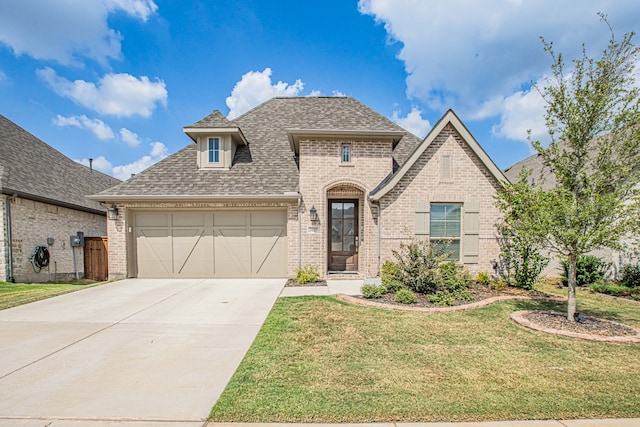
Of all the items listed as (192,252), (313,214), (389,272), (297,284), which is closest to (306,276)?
(297,284)

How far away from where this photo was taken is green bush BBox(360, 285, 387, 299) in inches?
295

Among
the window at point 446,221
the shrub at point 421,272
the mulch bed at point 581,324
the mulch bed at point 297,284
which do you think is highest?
the window at point 446,221

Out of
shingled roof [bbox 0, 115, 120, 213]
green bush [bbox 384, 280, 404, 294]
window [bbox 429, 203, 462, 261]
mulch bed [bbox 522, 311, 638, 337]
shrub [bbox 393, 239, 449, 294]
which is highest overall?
shingled roof [bbox 0, 115, 120, 213]

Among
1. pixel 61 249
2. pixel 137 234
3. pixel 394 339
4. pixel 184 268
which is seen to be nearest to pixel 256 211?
pixel 184 268

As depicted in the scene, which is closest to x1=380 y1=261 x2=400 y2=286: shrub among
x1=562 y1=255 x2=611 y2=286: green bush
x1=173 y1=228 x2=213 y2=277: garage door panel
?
x1=173 y1=228 x2=213 y2=277: garage door panel

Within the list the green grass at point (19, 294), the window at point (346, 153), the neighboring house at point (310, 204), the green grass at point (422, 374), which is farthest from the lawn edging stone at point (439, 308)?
the green grass at point (19, 294)

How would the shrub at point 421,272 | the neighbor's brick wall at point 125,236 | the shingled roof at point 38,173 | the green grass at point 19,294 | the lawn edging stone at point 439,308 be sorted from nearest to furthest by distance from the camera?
the lawn edging stone at point 439,308
the green grass at point 19,294
the shrub at point 421,272
the neighbor's brick wall at point 125,236
the shingled roof at point 38,173

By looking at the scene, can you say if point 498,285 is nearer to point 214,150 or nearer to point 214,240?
point 214,240

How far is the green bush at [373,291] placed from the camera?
7.49m

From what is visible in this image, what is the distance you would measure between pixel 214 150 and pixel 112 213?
414 centimetres

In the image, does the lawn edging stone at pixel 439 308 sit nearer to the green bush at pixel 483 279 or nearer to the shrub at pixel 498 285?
the shrub at pixel 498 285

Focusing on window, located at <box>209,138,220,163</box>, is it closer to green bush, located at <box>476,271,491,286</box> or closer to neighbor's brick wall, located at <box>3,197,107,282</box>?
neighbor's brick wall, located at <box>3,197,107,282</box>

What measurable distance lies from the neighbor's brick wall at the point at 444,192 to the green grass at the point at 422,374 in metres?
3.98

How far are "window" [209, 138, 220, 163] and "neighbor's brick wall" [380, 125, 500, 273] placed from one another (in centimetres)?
651
